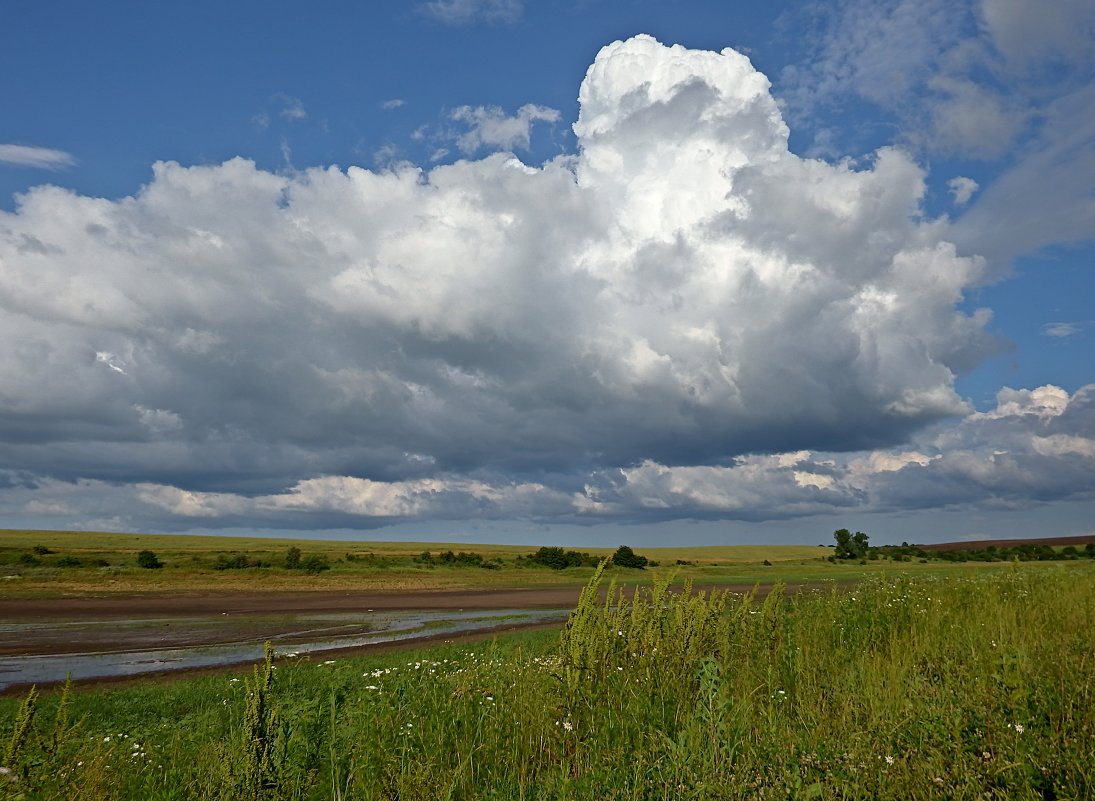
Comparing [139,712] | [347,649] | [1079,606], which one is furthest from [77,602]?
[1079,606]

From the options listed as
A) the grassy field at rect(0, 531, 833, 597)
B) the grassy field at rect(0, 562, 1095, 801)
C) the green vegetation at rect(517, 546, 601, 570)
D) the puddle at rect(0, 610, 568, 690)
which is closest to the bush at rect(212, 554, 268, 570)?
the grassy field at rect(0, 531, 833, 597)

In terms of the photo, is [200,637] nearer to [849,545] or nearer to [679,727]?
[679,727]

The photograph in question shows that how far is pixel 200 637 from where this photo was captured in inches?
1229

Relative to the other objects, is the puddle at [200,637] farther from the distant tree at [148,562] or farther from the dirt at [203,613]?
the distant tree at [148,562]

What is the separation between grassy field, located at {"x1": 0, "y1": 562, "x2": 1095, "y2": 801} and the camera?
531cm

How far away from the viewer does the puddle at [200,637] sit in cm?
2359

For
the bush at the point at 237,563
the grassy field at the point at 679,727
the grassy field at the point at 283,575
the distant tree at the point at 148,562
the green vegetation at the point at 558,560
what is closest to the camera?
the grassy field at the point at 679,727

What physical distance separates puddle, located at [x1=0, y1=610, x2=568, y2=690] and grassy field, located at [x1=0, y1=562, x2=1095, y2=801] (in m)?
12.4

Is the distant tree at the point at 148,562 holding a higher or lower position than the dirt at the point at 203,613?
higher

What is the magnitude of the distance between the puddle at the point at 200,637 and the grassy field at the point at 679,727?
1244cm

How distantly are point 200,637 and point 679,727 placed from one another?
2929cm

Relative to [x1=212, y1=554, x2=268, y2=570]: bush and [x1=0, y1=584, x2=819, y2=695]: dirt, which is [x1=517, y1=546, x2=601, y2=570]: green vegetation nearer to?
[x1=0, y1=584, x2=819, y2=695]: dirt

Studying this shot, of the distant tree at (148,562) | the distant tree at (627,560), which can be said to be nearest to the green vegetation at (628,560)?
the distant tree at (627,560)

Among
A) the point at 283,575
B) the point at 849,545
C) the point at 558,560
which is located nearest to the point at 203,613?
the point at 283,575
